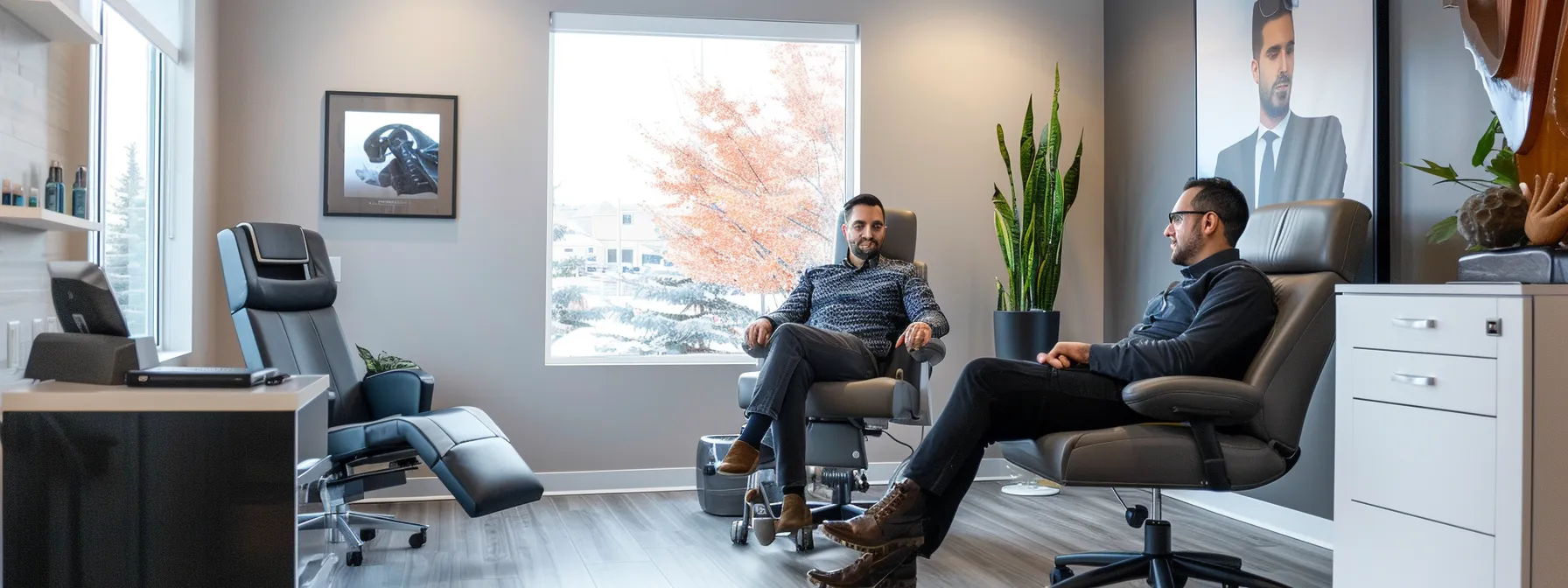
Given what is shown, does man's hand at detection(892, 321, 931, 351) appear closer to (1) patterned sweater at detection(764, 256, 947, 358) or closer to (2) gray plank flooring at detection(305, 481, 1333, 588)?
(1) patterned sweater at detection(764, 256, 947, 358)

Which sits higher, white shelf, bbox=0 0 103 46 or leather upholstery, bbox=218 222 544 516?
white shelf, bbox=0 0 103 46

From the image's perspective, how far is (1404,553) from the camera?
240cm

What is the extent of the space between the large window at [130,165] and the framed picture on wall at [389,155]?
652 mm

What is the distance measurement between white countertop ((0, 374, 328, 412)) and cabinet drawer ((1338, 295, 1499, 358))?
2267 millimetres

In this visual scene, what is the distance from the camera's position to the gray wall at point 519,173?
14.2 feet

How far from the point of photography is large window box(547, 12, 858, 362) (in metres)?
4.74

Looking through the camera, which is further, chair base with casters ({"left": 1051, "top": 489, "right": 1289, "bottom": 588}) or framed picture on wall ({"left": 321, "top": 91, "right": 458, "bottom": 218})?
framed picture on wall ({"left": 321, "top": 91, "right": 458, "bottom": 218})

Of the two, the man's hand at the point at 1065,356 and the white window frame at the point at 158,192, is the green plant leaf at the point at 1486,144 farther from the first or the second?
the white window frame at the point at 158,192

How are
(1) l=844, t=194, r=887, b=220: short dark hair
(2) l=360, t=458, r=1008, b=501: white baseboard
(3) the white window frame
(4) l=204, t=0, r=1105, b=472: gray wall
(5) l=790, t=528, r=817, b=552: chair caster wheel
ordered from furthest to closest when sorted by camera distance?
1. (2) l=360, t=458, r=1008, b=501: white baseboard
2. (4) l=204, t=0, r=1105, b=472: gray wall
3. (1) l=844, t=194, r=887, b=220: short dark hair
4. (3) the white window frame
5. (5) l=790, t=528, r=817, b=552: chair caster wheel

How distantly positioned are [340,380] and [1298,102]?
11.0ft

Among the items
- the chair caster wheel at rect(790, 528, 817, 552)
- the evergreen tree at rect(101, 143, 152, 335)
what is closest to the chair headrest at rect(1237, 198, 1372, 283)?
the chair caster wheel at rect(790, 528, 817, 552)

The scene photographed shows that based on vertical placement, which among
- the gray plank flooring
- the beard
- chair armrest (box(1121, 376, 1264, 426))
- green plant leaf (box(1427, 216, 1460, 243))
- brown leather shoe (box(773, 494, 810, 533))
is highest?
the beard

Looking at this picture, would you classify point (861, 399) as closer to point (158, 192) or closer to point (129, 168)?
point (129, 168)

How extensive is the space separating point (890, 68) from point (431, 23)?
195 centimetres
